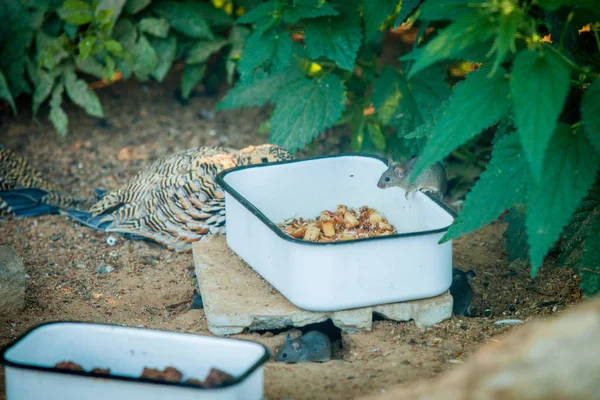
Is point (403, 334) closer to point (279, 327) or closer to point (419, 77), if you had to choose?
point (279, 327)

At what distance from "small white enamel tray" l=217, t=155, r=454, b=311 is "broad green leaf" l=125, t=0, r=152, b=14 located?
257 centimetres

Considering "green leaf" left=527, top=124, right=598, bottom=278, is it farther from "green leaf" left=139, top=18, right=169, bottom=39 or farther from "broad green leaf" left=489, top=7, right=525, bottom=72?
"green leaf" left=139, top=18, right=169, bottom=39

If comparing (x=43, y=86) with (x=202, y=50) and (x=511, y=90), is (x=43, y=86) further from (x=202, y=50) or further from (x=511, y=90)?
(x=511, y=90)

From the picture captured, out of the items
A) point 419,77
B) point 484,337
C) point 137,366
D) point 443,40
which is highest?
point 443,40

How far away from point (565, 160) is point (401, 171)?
1601 millimetres

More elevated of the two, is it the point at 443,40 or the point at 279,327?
the point at 443,40

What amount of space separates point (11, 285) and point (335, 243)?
186 cm

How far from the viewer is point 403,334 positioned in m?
3.90

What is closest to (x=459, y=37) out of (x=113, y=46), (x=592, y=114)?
(x=592, y=114)

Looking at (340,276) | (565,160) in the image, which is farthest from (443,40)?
(340,276)

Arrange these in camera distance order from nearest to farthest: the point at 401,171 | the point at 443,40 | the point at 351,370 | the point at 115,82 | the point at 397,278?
the point at 443,40, the point at 351,370, the point at 397,278, the point at 401,171, the point at 115,82

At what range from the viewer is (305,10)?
15.4ft

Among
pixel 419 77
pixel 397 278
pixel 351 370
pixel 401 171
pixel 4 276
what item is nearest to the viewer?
pixel 351 370

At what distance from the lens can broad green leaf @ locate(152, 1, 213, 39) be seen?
6.57 meters
